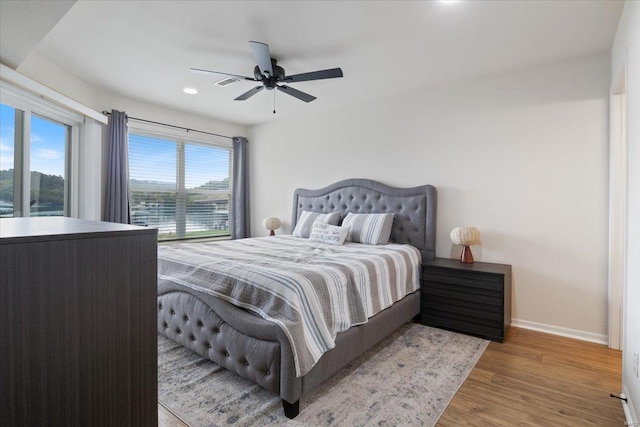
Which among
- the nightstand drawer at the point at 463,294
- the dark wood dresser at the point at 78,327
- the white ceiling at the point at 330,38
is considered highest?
the white ceiling at the point at 330,38

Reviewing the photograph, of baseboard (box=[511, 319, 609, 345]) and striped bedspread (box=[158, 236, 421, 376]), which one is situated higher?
striped bedspread (box=[158, 236, 421, 376])

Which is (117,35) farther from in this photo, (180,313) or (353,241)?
(353,241)

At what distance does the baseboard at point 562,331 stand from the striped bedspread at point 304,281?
109cm

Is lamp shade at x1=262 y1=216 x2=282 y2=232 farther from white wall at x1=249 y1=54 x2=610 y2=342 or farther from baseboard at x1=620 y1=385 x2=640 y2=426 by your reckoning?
baseboard at x1=620 y1=385 x2=640 y2=426

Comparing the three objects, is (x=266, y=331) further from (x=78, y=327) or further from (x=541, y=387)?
(x=541, y=387)

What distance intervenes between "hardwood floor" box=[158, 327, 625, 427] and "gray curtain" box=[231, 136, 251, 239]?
3673 millimetres

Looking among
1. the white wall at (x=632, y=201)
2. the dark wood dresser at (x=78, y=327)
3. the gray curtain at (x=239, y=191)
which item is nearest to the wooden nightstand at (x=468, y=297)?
the white wall at (x=632, y=201)

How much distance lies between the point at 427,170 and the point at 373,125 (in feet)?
3.14

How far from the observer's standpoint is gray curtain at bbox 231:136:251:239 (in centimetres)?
540

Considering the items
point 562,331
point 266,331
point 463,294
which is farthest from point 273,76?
point 562,331

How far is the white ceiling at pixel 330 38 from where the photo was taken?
221cm

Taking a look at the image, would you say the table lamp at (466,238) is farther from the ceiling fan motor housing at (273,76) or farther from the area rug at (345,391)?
the ceiling fan motor housing at (273,76)

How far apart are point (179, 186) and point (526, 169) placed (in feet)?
14.8

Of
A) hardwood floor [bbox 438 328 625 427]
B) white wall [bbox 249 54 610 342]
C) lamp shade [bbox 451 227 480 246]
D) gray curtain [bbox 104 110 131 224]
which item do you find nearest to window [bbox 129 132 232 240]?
gray curtain [bbox 104 110 131 224]
